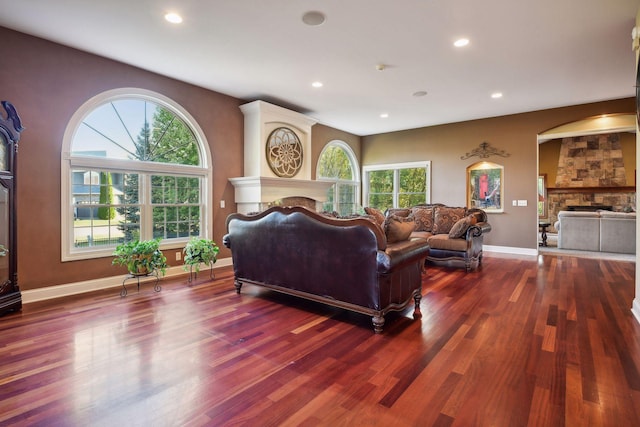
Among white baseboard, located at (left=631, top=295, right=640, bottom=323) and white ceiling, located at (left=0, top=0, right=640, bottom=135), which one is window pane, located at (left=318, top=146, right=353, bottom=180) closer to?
white ceiling, located at (left=0, top=0, right=640, bottom=135)

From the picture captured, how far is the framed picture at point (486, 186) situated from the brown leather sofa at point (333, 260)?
4683mm

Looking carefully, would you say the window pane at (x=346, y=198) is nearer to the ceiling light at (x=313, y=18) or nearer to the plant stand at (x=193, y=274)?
the plant stand at (x=193, y=274)

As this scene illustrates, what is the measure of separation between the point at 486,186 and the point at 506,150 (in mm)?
846

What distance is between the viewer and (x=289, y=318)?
309 cm

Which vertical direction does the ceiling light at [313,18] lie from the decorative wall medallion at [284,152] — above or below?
above

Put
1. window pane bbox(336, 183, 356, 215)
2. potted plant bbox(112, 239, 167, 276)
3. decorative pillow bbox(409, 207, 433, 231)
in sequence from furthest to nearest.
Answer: window pane bbox(336, 183, 356, 215)
decorative pillow bbox(409, 207, 433, 231)
potted plant bbox(112, 239, 167, 276)

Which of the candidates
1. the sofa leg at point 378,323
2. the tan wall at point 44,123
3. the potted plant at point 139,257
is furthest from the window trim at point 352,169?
the sofa leg at point 378,323

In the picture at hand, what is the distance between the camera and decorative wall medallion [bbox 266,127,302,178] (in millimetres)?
5883

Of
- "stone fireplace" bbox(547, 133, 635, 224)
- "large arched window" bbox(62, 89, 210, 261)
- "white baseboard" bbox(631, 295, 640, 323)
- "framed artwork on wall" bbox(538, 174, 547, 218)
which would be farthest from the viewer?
"framed artwork on wall" bbox(538, 174, 547, 218)

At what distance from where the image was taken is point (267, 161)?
5.79m

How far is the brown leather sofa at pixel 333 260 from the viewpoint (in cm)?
276

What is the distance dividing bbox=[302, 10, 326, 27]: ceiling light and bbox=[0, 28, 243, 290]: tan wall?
2679mm

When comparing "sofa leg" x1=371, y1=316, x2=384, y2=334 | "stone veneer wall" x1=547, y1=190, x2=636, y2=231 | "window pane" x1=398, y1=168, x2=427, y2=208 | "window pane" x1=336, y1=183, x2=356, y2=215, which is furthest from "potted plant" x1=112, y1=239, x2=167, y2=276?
"stone veneer wall" x1=547, y1=190, x2=636, y2=231

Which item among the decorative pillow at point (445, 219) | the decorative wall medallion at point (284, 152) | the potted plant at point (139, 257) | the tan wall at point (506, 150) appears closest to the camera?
the potted plant at point (139, 257)
